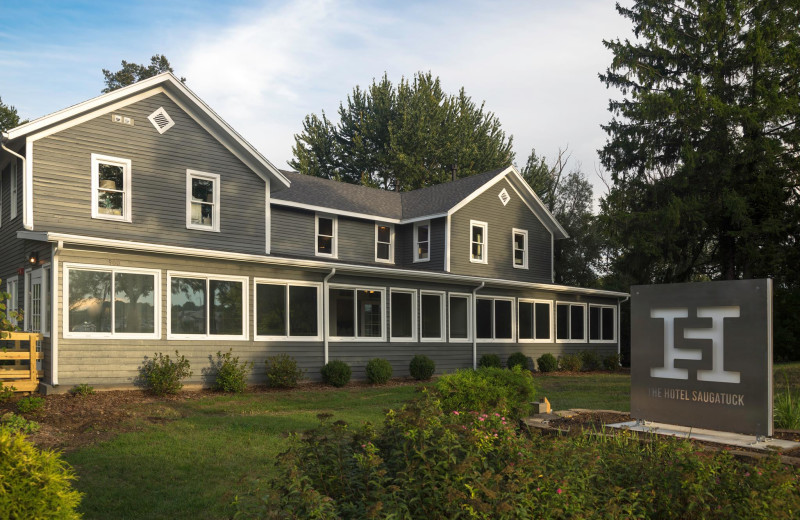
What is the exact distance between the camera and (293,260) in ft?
58.1

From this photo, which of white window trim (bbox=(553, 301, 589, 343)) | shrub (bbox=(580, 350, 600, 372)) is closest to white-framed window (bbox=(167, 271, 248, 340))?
white window trim (bbox=(553, 301, 589, 343))

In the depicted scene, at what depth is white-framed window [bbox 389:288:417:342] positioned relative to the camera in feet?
68.0

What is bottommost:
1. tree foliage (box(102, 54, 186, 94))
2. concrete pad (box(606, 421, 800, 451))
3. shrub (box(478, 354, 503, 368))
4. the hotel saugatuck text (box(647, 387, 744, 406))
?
shrub (box(478, 354, 503, 368))

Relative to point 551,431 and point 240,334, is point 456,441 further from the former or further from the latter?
point 240,334

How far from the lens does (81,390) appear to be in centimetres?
1393

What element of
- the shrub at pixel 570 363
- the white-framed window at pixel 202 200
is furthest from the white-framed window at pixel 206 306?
the shrub at pixel 570 363

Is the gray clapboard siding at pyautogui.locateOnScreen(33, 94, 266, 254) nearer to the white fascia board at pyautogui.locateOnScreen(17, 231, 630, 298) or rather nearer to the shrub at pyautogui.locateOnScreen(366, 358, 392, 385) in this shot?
the white fascia board at pyautogui.locateOnScreen(17, 231, 630, 298)

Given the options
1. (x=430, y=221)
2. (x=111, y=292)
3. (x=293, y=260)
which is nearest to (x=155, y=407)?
(x=111, y=292)

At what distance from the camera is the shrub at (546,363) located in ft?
79.5

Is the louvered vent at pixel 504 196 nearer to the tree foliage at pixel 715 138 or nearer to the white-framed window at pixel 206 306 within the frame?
the tree foliage at pixel 715 138

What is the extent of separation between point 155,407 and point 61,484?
9.59 metres

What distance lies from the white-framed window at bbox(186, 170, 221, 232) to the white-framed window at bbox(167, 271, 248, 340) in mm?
2571

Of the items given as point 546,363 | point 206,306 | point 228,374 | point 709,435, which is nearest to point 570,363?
point 546,363

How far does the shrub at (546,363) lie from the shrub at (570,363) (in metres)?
0.97
